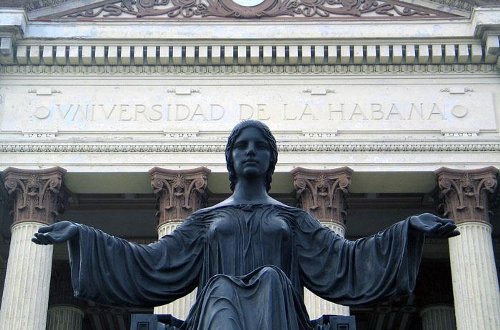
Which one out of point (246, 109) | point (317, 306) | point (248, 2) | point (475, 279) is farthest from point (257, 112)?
point (475, 279)

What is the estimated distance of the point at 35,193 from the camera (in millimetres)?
25625

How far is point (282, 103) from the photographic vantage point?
27188 millimetres

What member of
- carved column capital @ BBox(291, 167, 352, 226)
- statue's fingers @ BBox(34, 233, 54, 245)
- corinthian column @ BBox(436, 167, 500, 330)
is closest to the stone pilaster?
corinthian column @ BBox(436, 167, 500, 330)

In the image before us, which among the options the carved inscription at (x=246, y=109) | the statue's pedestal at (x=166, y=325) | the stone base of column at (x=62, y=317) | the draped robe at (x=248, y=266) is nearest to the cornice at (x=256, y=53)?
the carved inscription at (x=246, y=109)

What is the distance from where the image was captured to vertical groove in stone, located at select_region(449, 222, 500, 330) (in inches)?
939

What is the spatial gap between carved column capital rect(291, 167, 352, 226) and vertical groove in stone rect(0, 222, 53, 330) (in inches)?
239

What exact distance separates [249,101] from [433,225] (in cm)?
2171

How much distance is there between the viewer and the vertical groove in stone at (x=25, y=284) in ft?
78.7

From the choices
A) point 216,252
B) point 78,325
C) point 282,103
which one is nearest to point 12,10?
point 282,103

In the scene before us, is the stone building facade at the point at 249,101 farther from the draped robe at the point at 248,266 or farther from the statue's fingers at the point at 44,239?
the statue's fingers at the point at 44,239

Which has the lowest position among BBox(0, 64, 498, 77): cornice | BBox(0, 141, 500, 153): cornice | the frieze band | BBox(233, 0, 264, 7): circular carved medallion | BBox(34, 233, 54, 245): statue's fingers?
BBox(34, 233, 54, 245): statue's fingers

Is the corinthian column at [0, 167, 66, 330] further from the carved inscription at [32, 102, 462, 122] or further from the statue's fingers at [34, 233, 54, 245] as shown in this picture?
the statue's fingers at [34, 233, 54, 245]

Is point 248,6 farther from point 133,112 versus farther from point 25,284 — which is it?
point 25,284

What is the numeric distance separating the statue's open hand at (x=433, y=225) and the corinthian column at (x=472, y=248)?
60.8 ft
